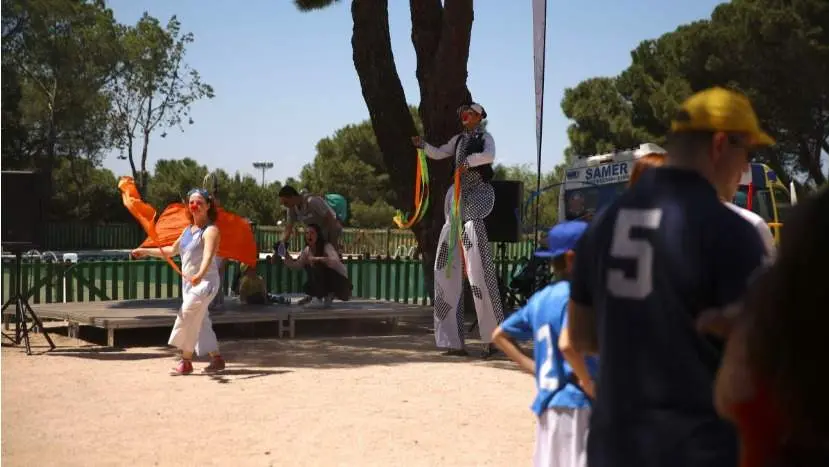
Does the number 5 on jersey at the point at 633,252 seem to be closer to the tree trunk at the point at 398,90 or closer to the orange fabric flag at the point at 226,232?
the orange fabric flag at the point at 226,232

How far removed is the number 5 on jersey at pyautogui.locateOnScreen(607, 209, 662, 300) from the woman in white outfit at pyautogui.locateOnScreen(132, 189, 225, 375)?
732 centimetres

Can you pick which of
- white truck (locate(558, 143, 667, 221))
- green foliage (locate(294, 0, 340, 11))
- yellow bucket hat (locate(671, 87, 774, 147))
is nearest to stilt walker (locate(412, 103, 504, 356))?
white truck (locate(558, 143, 667, 221))

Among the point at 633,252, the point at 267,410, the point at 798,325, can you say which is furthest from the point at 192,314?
the point at 798,325

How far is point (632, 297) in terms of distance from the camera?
2424 mm

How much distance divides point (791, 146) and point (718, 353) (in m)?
35.3

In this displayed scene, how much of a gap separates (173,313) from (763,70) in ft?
87.1

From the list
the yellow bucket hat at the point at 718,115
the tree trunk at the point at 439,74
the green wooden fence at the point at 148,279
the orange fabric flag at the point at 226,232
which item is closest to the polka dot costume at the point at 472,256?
the orange fabric flag at the point at 226,232

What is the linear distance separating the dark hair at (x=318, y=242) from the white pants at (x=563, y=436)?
10083mm

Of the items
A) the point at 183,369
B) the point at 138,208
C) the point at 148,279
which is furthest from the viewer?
the point at 148,279

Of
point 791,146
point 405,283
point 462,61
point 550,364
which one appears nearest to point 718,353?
point 550,364

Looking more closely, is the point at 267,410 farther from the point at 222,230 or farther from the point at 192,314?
the point at 222,230

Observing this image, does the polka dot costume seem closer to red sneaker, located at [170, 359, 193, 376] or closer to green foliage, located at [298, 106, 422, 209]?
red sneaker, located at [170, 359, 193, 376]

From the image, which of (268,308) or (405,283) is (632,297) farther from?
(405,283)

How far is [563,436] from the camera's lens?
12.1 ft
